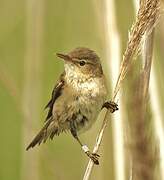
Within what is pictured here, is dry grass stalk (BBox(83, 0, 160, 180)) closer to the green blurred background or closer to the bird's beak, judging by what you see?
the green blurred background

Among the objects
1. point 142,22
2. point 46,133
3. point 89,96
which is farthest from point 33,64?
point 142,22

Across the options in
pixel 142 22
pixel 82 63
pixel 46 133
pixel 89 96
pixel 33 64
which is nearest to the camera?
pixel 142 22

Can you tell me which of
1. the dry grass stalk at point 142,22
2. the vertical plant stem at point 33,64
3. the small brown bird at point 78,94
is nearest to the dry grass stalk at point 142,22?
the dry grass stalk at point 142,22

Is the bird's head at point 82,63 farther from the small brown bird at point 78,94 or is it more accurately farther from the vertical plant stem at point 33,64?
the vertical plant stem at point 33,64

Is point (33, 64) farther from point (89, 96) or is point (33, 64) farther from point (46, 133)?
point (89, 96)

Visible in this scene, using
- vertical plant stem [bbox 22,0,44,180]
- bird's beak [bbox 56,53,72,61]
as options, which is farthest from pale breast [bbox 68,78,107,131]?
vertical plant stem [bbox 22,0,44,180]

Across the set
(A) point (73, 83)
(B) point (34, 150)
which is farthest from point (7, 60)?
(A) point (73, 83)
